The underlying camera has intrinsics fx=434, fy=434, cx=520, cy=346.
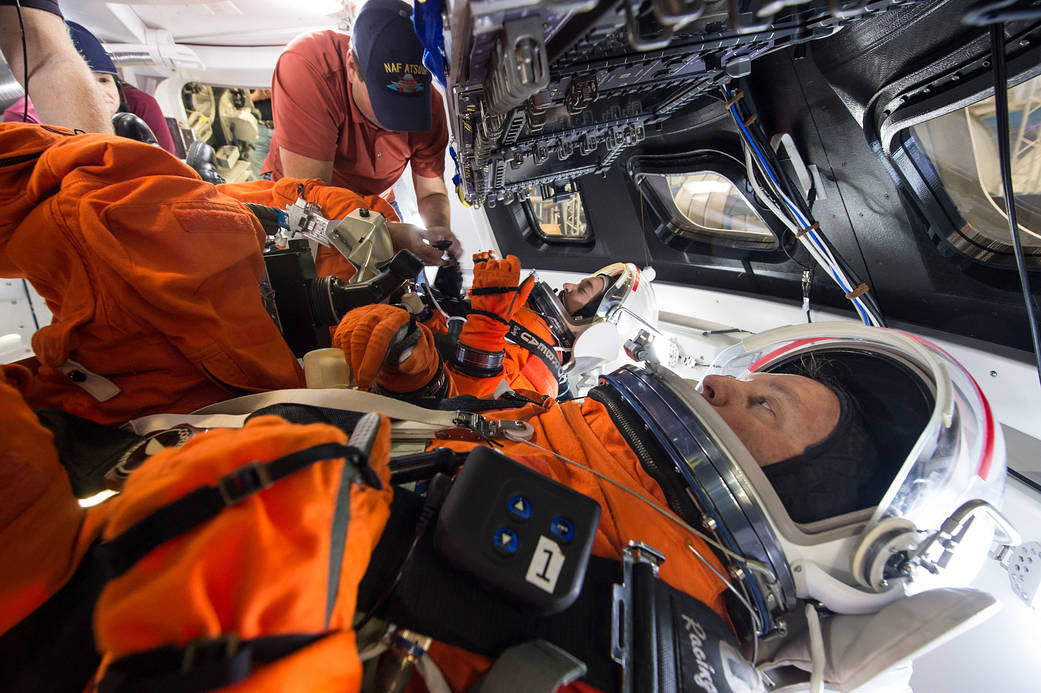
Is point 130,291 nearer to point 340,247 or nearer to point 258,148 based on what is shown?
point 340,247

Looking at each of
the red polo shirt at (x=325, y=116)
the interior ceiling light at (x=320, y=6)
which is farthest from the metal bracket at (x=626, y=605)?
the interior ceiling light at (x=320, y=6)

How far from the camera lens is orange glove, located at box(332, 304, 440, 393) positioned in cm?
136

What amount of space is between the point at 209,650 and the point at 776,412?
4.64 ft

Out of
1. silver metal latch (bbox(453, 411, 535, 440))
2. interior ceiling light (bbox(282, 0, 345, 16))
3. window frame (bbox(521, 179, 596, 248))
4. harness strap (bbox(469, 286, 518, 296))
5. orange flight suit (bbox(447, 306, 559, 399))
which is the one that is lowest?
orange flight suit (bbox(447, 306, 559, 399))

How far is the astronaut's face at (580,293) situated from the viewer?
2887 millimetres

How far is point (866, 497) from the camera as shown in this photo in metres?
1.21

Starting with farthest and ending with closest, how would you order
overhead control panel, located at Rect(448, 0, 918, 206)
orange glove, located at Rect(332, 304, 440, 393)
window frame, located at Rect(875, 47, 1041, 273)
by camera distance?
window frame, located at Rect(875, 47, 1041, 273) → orange glove, located at Rect(332, 304, 440, 393) → overhead control panel, located at Rect(448, 0, 918, 206)

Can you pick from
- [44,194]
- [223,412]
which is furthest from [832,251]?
[44,194]

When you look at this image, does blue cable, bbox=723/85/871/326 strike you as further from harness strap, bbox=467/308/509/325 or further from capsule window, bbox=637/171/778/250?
harness strap, bbox=467/308/509/325

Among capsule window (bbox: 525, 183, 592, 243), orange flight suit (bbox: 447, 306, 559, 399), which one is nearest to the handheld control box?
orange flight suit (bbox: 447, 306, 559, 399)

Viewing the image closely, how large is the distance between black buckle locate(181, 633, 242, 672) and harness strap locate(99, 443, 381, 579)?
108 millimetres

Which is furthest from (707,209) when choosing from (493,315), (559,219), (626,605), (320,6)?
(320,6)

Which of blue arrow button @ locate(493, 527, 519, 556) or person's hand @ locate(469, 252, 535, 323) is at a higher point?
blue arrow button @ locate(493, 527, 519, 556)

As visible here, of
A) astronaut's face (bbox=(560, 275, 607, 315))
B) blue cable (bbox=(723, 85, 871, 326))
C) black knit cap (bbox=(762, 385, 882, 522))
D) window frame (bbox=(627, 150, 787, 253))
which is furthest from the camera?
astronaut's face (bbox=(560, 275, 607, 315))
